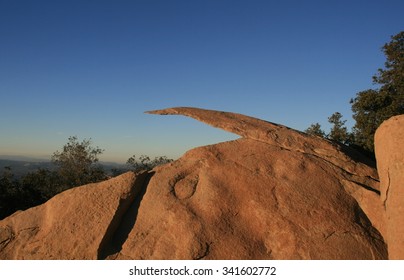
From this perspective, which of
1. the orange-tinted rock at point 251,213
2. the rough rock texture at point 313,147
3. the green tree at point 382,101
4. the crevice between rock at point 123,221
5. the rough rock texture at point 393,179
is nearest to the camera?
the rough rock texture at point 393,179

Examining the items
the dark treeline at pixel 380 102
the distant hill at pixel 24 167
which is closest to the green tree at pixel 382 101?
the dark treeline at pixel 380 102

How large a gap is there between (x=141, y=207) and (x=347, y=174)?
168 inches

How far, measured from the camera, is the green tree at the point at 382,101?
17.5 metres

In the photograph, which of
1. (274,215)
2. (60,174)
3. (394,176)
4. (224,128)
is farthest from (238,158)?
(60,174)

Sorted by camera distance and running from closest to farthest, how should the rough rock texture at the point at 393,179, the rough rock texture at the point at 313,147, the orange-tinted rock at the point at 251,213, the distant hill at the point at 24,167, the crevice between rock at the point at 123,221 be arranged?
the rough rock texture at the point at 393,179 → the orange-tinted rock at the point at 251,213 → the crevice between rock at the point at 123,221 → the rough rock texture at the point at 313,147 → the distant hill at the point at 24,167

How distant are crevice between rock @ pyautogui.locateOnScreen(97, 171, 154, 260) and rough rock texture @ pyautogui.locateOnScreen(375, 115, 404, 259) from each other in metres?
4.63

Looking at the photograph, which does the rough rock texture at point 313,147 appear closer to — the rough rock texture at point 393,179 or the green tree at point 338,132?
the rough rock texture at point 393,179

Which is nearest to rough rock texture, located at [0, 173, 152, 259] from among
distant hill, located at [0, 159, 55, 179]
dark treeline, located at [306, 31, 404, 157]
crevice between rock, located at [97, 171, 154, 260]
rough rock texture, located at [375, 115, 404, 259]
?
crevice between rock, located at [97, 171, 154, 260]

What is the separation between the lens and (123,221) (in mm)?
7141

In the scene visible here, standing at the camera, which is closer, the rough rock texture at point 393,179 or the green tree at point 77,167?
the rough rock texture at point 393,179

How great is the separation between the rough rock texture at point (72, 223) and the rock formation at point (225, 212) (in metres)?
0.02

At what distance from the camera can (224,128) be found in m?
8.03

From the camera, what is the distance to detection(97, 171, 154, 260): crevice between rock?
6730 mm

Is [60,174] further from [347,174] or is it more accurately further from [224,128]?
[347,174]
